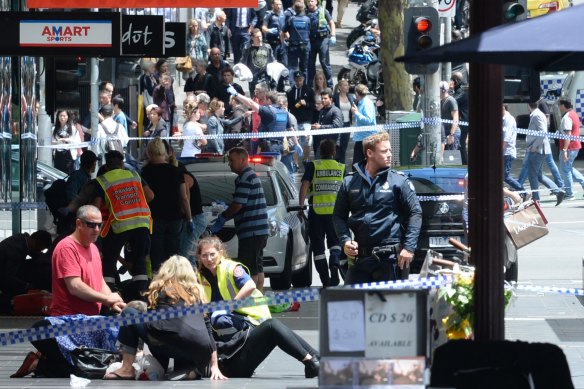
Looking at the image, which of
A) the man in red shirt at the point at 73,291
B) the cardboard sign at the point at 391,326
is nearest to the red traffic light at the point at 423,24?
the man in red shirt at the point at 73,291

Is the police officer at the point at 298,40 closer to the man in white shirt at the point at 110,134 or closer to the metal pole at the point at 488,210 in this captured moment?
the man in white shirt at the point at 110,134

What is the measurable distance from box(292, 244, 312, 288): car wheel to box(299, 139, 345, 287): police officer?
375mm

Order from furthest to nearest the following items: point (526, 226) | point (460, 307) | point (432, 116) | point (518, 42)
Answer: point (432, 116) → point (526, 226) → point (460, 307) → point (518, 42)

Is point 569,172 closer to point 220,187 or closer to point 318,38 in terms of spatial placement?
point 318,38

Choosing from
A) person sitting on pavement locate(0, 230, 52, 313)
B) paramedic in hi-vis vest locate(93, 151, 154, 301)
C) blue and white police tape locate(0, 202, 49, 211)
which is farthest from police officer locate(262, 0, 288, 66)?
paramedic in hi-vis vest locate(93, 151, 154, 301)

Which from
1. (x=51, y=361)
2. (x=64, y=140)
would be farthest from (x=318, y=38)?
(x=51, y=361)

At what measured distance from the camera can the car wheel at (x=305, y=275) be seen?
1648 cm

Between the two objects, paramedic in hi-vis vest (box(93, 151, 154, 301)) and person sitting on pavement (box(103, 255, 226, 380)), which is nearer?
person sitting on pavement (box(103, 255, 226, 380))

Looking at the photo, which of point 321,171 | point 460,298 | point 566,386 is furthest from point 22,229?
point 566,386

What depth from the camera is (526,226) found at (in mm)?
13695

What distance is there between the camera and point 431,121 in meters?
21.5

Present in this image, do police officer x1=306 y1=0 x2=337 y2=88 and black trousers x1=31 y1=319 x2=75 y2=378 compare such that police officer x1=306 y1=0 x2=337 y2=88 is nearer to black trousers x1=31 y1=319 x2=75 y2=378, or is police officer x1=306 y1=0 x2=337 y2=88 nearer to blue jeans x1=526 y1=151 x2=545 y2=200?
blue jeans x1=526 y1=151 x2=545 y2=200

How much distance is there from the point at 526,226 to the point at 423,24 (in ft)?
14.8

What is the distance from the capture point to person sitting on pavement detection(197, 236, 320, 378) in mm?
10414
